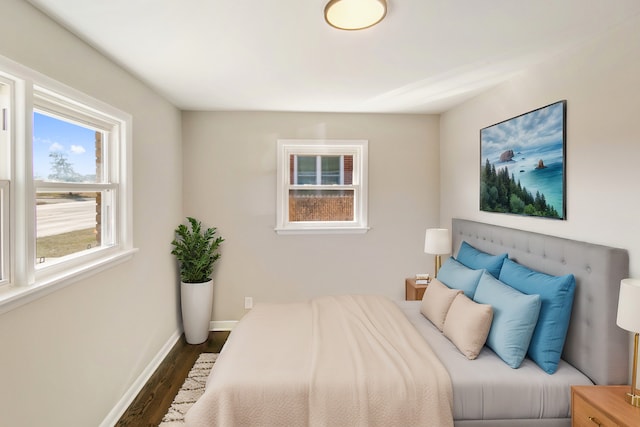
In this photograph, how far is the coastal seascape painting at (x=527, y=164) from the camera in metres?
2.29

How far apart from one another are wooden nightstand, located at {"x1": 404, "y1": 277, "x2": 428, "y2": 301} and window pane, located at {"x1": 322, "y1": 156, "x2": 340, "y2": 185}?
56.8 inches

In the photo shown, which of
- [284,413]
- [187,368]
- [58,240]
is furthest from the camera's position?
[187,368]

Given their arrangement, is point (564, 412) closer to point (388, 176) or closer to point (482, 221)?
point (482, 221)

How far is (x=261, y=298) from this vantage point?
407cm

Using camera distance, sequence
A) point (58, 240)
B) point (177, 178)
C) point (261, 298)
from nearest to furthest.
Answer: point (58, 240) → point (177, 178) → point (261, 298)

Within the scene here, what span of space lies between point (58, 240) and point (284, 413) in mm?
1607

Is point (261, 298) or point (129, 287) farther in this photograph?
point (261, 298)

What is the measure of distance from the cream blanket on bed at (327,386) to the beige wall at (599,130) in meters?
1.20

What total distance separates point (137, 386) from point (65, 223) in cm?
148

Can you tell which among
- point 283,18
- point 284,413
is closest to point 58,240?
point 284,413

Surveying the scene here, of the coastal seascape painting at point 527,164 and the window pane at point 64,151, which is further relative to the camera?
the coastal seascape painting at point 527,164

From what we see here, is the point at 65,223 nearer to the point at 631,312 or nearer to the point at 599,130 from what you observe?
the point at 631,312

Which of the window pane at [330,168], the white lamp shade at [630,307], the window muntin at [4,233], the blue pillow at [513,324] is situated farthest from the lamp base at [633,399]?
the window pane at [330,168]

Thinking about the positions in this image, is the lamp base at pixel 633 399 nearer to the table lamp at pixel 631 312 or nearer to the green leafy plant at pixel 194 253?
the table lamp at pixel 631 312
